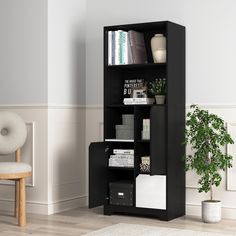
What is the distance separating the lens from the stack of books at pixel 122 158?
16.0 feet

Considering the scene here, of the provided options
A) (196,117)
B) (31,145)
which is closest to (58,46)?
(31,145)

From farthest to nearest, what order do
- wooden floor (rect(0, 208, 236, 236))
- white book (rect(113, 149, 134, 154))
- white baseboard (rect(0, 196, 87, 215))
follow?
white baseboard (rect(0, 196, 87, 215)) < white book (rect(113, 149, 134, 154)) < wooden floor (rect(0, 208, 236, 236))

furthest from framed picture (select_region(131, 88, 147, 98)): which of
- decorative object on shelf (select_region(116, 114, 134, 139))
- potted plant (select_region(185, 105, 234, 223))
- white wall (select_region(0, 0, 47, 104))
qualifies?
white wall (select_region(0, 0, 47, 104))

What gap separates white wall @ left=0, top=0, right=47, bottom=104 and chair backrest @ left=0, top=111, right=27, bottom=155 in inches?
13.3

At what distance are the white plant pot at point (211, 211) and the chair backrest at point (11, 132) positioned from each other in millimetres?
1638

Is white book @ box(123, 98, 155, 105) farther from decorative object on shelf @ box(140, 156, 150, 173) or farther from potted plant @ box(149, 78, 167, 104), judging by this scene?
decorative object on shelf @ box(140, 156, 150, 173)

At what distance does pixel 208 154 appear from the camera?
461 centimetres

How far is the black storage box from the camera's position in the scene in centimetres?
486

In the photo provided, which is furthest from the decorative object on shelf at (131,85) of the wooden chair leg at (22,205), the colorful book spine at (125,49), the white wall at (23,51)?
the wooden chair leg at (22,205)

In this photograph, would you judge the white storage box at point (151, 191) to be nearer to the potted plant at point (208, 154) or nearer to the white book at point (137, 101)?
the potted plant at point (208, 154)

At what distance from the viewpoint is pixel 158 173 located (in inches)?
184

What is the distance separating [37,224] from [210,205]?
1.40m

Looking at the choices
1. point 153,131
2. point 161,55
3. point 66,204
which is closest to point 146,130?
point 153,131

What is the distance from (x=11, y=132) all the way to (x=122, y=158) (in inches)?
38.3
